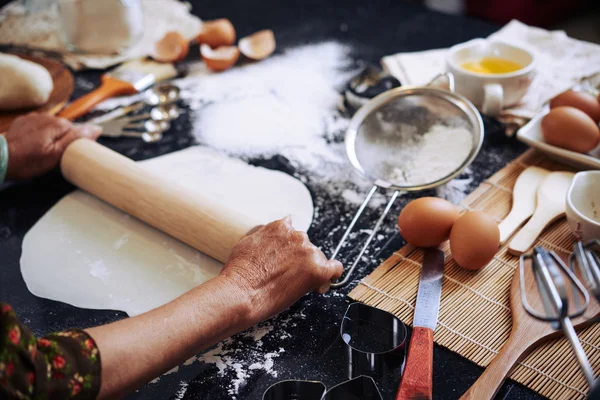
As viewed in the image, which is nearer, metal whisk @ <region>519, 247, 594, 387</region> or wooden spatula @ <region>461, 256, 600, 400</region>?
metal whisk @ <region>519, 247, 594, 387</region>

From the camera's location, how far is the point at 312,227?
1.29m

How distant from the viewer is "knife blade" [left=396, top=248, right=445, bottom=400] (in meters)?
0.87

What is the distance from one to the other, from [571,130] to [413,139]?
1.22 ft

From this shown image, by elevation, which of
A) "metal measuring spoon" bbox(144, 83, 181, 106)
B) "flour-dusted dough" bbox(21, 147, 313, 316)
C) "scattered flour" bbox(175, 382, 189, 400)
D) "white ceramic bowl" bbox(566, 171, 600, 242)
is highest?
"white ceramic bowl" bbox(566, 171, 600, 242)

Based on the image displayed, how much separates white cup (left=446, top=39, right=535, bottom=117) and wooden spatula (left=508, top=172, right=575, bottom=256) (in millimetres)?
285

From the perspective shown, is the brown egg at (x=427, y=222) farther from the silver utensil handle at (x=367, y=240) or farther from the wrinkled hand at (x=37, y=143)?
the wrinkled hand at (x=37, y=143)

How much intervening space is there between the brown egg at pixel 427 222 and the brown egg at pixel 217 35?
3.66 feet

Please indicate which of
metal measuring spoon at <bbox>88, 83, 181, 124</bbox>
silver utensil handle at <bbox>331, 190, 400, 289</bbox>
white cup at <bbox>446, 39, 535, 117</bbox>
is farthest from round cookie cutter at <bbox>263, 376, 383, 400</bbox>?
metal measuring spoon at <bbox>88, 83, 181, 124</bbox>

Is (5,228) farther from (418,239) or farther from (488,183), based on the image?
(488,183)

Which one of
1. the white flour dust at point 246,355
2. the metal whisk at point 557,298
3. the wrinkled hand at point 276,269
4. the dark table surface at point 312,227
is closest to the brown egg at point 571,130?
the dark table surface at point 312,227

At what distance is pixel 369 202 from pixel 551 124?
488 millimetres

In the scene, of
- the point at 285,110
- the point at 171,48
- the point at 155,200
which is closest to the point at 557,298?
the point at 155,200

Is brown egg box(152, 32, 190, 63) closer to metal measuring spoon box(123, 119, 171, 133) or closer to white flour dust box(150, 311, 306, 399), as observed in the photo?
metal measuring spoon box(123, 119, 171, 133)

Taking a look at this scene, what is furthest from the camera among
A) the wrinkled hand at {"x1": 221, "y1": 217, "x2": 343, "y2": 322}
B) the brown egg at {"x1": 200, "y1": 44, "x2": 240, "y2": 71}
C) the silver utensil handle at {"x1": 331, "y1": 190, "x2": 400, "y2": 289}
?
the brown egg at {"x1": 200, "y1": 44, "x2": 240, "y2": 71}
